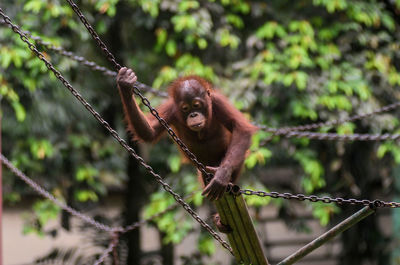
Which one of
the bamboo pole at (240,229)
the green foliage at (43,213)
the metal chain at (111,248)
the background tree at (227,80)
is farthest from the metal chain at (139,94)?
the green foliage at (43,213)

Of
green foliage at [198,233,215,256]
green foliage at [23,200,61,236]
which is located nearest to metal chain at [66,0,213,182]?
green foliage at [198,233,215,256]

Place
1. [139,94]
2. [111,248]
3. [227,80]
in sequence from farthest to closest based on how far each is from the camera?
[227,80]
[111,248]
[139,94]

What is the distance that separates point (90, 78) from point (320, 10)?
260 centimetres

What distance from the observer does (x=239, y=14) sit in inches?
215

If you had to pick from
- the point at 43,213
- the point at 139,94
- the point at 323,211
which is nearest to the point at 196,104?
the point at 139,94

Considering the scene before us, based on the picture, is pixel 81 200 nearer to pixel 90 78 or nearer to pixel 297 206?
pixel 90 78

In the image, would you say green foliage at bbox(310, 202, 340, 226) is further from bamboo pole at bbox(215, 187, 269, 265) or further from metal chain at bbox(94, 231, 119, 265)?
bamboo pole at bbox(215, 187, 269, 265)

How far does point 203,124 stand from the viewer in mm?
2756

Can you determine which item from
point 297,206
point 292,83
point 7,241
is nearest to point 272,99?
point 292,83

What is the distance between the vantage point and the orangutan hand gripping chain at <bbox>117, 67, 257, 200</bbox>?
2.62m

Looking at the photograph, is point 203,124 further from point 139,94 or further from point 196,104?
point 139,94

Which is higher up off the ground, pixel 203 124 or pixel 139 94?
pixel 203 124

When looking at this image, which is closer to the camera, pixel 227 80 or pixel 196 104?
pixel 196 104

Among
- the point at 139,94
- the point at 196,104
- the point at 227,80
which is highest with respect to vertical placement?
the point at 227,80
